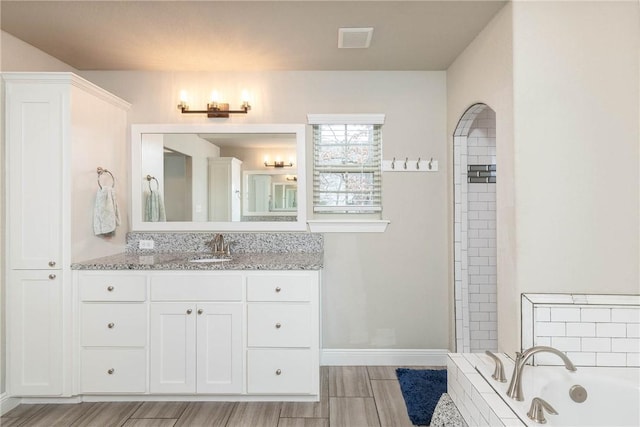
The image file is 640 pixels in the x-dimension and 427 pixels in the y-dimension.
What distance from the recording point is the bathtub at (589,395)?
1794 mm

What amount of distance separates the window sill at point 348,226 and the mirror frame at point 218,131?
99 mm

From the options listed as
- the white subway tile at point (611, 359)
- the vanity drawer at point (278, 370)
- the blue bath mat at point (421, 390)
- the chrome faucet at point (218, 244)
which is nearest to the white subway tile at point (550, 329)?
the white subway tile at point (611, 359)

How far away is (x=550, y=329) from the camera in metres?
2.04

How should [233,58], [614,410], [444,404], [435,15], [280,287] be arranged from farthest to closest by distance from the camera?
[233,58] → [280,287] → [435,15] → [444,404] → [614,410]

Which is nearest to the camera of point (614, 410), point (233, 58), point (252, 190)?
point (614, 410)

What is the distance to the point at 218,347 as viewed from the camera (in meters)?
2.52

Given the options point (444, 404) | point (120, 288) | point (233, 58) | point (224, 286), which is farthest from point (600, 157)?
point (120, 288)

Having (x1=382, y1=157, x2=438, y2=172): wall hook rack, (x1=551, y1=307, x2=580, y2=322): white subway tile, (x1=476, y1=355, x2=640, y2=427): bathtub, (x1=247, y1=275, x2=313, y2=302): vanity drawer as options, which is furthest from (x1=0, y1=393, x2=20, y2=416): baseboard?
(x1=551, y1=307, x2=580, y2=322): white subway tile

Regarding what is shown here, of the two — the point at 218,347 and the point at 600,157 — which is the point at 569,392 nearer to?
the point at 600,157

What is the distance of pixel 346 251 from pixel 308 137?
0.98 metres

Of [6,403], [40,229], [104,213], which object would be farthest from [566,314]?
[6,403]

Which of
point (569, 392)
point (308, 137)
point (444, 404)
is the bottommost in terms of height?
point (444, 404)

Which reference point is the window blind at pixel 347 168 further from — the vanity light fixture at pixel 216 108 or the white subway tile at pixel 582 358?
the white subway tile at pixel 582 358

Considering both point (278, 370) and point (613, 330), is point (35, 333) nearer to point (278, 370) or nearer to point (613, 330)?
point (278, 370)
